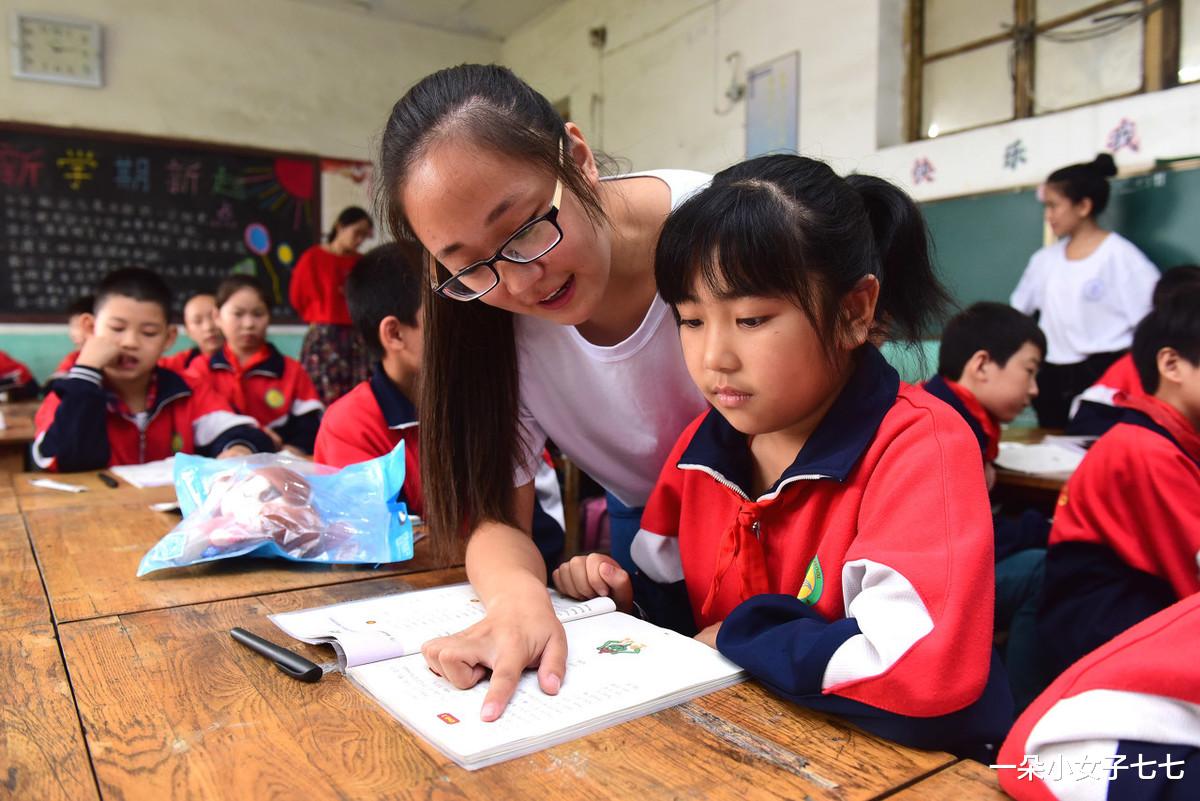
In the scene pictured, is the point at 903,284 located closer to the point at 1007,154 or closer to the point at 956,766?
the point at 956,766

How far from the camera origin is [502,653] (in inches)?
27.5

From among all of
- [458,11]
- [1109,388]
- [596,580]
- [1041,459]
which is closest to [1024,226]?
[1109,388]

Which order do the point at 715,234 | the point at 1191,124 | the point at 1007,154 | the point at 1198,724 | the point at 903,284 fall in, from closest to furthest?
the point at 1198,724, the point at 715,234, the point at 903,284, the point at 1191,124, the point at 1007,154

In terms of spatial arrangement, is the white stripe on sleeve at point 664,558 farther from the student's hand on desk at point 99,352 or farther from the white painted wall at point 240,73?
the white painted wall at point 240,73

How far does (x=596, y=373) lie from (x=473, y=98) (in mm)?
383

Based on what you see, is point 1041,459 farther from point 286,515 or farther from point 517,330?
point 286,515

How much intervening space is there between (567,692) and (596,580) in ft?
0.86

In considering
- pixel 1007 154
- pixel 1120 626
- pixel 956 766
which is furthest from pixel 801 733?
pixel 1007 154

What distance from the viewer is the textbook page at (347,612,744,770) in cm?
59

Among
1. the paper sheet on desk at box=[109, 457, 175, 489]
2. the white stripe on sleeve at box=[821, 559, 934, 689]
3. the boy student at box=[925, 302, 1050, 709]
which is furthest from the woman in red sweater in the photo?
the white stripe on sleeve at box=[821, 559, 934, 689]

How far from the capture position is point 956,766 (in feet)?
1.88

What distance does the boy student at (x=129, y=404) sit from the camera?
2064 millimetres

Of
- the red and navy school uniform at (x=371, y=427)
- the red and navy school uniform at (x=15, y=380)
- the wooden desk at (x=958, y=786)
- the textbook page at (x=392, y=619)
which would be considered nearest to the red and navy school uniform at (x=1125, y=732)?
the wooden desk at (x=958, y=786)

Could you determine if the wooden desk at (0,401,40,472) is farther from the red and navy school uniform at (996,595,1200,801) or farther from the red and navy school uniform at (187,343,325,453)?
the red and navy school uniform at (996,595,1200,801)
